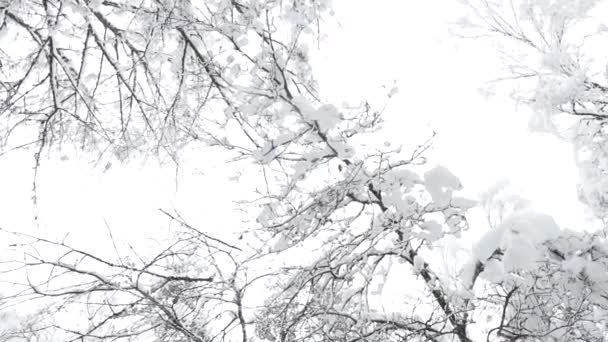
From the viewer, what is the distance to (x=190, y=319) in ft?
8.77

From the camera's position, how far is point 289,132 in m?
2.75

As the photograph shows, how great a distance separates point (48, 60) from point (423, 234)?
9.45 feet

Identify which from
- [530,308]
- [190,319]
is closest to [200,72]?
[190,319]

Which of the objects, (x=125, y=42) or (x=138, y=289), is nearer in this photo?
(x=138, y=289)

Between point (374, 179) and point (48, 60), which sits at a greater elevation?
point (48, 60)

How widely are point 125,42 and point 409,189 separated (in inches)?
Answer: 91.8

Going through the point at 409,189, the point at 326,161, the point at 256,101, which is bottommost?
the point at 409,189

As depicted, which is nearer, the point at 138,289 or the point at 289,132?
the point at 138,289

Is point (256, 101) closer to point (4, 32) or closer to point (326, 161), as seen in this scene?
point (326, 161)

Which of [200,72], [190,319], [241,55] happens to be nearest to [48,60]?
[200,72]

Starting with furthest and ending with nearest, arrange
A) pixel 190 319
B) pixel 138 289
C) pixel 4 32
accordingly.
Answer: pixel 4 32 < pixel 190 319 < pixel 138 289

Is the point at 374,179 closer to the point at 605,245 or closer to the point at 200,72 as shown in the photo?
the point at 200,72

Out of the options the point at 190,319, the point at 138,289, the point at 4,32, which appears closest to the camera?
the point at 138,289

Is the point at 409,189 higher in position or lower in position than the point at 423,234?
higher
